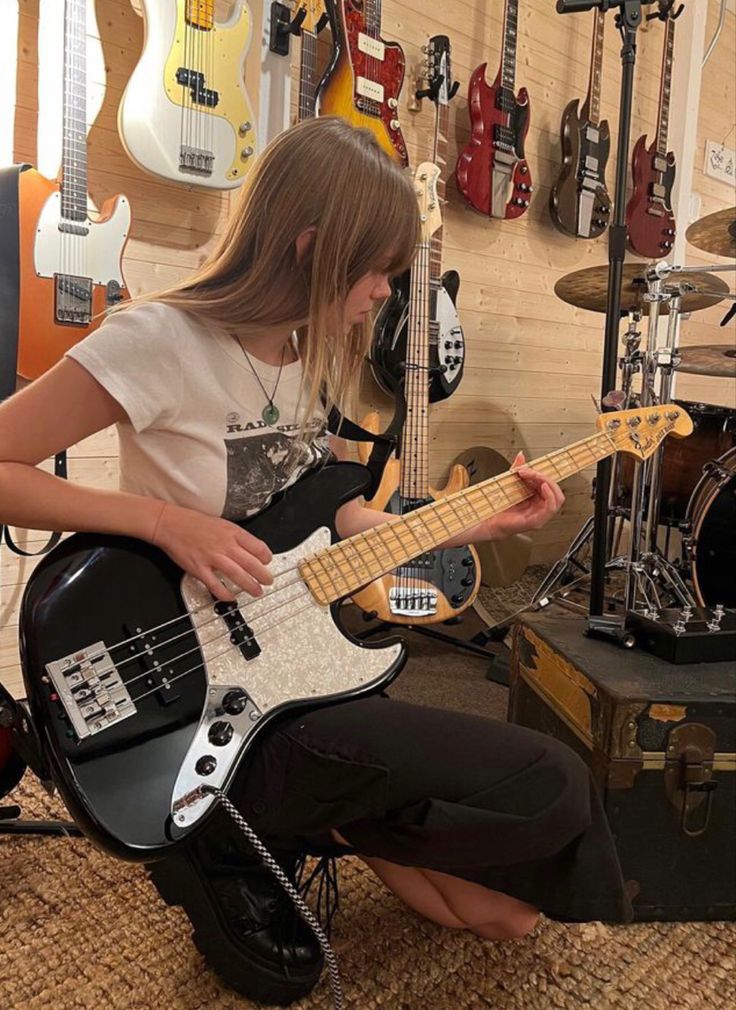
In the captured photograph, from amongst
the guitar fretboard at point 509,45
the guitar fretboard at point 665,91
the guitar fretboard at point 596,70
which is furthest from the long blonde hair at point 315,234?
the guitar fretboard at point 665,91

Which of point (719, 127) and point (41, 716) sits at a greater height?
point (719, 127)

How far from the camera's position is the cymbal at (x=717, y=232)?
210cm

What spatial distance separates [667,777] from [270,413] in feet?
2.68

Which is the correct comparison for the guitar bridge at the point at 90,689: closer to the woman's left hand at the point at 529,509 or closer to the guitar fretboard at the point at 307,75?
the woman's left hand at the point at 529,509

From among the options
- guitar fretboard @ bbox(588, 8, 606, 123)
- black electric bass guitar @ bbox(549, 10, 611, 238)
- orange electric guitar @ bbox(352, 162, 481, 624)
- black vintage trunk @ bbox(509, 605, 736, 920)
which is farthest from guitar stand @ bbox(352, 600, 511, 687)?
guitar fretboard @ bbox(588, 8, 606, 123)

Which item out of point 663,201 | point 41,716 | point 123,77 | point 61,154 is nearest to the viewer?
point 41,716

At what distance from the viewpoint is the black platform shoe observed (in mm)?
922

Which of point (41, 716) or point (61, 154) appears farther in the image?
point (61, 154)

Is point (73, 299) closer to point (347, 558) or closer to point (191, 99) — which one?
point (191, 99)

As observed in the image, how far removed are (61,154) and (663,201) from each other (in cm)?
240

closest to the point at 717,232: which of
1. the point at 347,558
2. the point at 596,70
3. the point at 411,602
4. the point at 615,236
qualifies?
the point at 615,236

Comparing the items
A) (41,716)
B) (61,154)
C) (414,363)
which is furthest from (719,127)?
(41,716)

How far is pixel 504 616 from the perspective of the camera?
2.62m

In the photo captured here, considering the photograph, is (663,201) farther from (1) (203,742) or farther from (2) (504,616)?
(1) (203,742)
